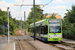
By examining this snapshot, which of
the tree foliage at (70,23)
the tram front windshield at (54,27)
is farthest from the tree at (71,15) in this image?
the tram front windshield at (54,27)

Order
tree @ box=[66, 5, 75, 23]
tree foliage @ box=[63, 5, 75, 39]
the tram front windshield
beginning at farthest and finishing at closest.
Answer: tree @ box=[66, 5, 75, 23], tree foliage @ box=[63, 5, 75, 39], the tram front windshield

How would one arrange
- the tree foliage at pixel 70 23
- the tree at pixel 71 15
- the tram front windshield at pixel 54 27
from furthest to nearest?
the tree at pixel 71 15 → the tree foliage at pixel 70 23 → the tram front windshield at pixel 54 27

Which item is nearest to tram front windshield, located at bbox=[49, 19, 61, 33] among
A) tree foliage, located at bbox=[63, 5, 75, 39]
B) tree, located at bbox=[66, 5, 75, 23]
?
tree foliage, located at bbox=[63, 5, 75, 39]

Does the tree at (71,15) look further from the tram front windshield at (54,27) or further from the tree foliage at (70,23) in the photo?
the tram front windshield at (54,27)

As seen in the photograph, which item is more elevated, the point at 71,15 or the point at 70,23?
the point at 71,15

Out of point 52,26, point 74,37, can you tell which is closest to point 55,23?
point 52,26

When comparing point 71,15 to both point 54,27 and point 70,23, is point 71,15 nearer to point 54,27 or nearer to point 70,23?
point 70,23

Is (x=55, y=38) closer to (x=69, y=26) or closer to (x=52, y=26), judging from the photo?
(x=52, y=26)

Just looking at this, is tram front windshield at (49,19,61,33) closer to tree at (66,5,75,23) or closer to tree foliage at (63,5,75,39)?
tree foliage at (63,5,75,39)

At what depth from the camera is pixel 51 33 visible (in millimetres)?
23844

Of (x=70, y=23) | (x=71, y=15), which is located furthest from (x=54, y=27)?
(x=71, y=15)

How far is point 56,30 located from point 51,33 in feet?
2.62

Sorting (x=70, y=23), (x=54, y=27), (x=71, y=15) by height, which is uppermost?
(x=71, y=15)

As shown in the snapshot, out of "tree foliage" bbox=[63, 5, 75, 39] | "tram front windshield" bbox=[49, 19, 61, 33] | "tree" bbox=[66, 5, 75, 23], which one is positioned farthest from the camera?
"tree" bbox=[66, 5, 75, 23]
